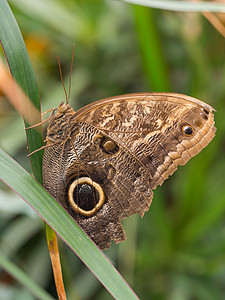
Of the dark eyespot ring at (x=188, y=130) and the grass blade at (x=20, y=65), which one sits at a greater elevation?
the grass blade at (x=20, y=65)

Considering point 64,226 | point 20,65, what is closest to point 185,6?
point 20,65

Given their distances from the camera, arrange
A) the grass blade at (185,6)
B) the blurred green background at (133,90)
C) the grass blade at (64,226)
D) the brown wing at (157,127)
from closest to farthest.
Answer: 1. the grass blade at (64,226)
2. the brown wing at (157,127)
3. the grass blade at (185,6)
4. the blurred green background at (133,90)

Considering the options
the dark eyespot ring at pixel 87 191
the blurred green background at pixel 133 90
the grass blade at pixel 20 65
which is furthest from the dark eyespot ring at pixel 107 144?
the blurred green background at pixel 133 90

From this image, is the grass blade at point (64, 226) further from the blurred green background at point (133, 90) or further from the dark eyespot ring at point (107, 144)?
the blurred green background at point (133, 90)

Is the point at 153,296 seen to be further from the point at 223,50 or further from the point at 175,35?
the point at 175,35

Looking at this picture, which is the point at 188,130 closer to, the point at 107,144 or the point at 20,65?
the point at 107,144

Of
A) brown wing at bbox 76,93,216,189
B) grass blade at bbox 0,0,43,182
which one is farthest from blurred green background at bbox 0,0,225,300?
grass blade at bbox 0,0,43,182

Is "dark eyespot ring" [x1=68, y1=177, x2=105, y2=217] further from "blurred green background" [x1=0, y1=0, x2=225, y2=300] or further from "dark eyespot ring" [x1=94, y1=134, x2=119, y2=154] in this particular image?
"blurred green background" [x1=0, y1=0, x2=225, y2=300]
